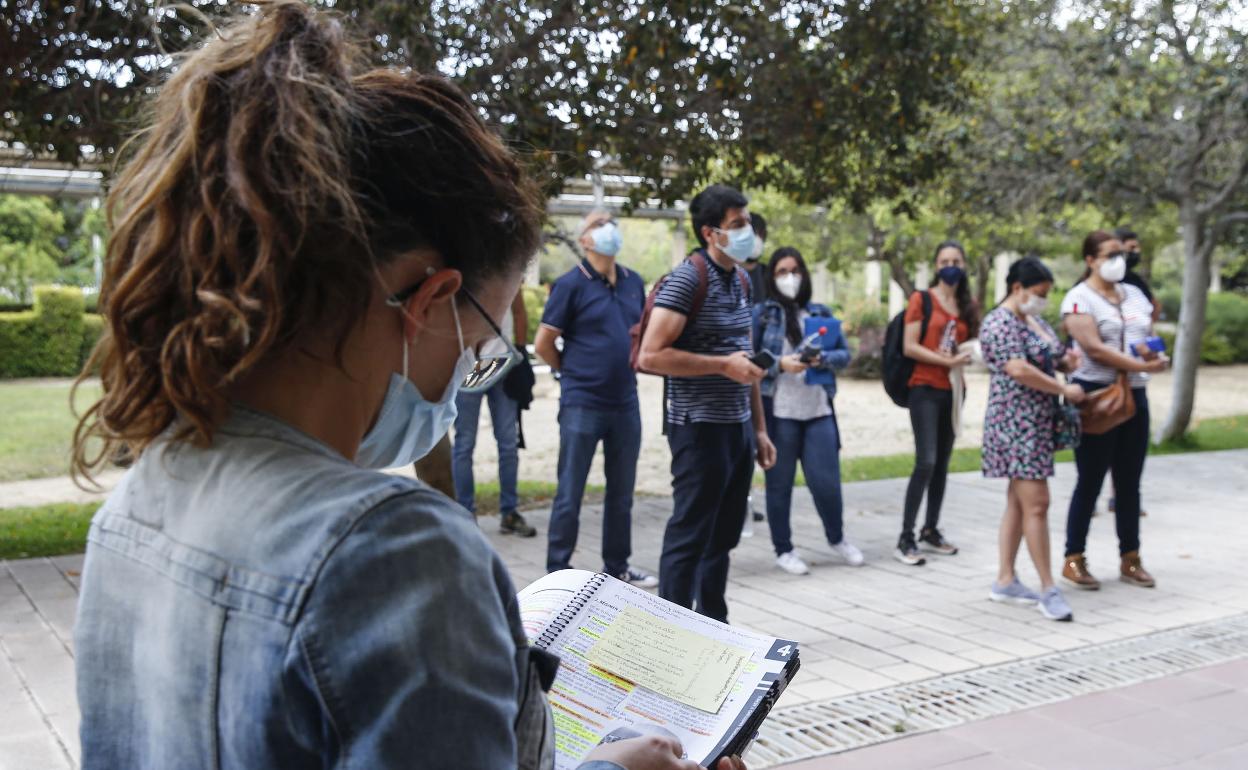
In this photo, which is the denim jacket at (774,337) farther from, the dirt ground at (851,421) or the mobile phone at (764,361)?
the dirt ground at (851,421)

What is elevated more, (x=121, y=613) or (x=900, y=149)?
(x=900, y=149)

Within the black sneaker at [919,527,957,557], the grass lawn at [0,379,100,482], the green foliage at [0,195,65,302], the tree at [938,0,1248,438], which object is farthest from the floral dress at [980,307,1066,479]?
the green foliage at [0,195,65,302]

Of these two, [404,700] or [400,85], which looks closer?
[404,700]

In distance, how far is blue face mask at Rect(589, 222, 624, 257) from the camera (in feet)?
21.1

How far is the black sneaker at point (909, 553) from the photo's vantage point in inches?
289

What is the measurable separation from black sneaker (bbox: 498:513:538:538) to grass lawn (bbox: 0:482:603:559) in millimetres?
358

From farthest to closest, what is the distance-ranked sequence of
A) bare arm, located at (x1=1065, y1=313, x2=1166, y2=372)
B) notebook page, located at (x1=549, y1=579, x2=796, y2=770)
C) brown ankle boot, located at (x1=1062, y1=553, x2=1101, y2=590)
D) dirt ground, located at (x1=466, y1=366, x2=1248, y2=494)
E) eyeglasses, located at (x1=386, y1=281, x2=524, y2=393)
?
dirt ground, located at (x1=466, y1=366, x2=1248, y2=494) < brown ankle boot, located at (x1=1062, y1=553, x2=1101, y2=590) < bare arm, located at (x1=1065, y1=313, x2=1166, y2=372) < notebook page, located at (x1=549, y1=579, x2=796, y2=770) < eyeglasses, located at (x1=386, y1=281, x2=524, y2=393)

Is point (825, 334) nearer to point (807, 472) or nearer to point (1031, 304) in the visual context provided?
point (807, 472)

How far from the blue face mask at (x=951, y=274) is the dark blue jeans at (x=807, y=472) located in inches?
47.4

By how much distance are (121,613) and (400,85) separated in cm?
63

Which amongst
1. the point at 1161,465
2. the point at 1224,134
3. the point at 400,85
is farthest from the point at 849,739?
the point at 1224,134

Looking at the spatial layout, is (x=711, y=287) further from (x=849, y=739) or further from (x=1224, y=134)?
(x=1224, y=134)

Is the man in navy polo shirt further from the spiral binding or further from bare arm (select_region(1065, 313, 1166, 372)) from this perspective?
the spiral binding

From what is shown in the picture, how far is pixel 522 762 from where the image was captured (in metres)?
1.24
